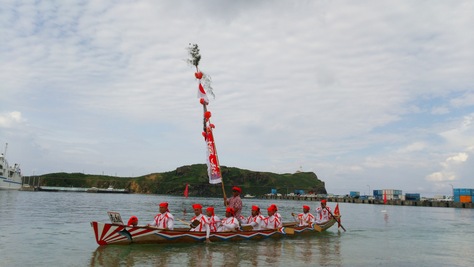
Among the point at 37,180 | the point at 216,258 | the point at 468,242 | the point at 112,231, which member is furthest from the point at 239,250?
the point at 37,180

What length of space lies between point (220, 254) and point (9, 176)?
120m

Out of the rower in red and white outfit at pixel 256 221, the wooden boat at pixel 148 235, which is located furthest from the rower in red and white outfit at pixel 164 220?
the rower in red and white outfit at pixel 256 221

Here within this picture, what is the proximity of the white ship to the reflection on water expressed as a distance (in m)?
109

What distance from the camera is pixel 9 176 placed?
112 m

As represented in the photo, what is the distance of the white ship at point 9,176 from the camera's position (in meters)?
106

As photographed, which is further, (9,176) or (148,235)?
(9,176)

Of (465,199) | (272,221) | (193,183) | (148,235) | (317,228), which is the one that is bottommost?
(317,228)

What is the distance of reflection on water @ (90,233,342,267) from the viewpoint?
555 inches

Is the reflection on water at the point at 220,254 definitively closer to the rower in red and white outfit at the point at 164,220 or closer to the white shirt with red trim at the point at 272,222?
the rower in red and white outfit at the point at 164,220

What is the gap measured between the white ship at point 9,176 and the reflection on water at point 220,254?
109 m

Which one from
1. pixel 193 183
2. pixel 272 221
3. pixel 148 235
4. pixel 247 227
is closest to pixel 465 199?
pixel 272 221

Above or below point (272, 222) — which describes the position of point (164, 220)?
above

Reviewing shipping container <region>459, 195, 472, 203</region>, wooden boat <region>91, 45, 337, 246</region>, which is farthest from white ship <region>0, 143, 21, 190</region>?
shipping container <region>459, 195, 472, 203</region>

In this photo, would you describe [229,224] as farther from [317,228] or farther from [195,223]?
[317,228]
